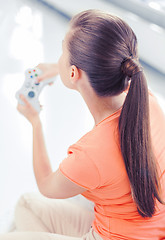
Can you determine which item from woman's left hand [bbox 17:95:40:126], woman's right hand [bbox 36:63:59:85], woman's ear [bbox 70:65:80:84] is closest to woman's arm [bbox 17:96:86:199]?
woman's left hand [bbox 17:95:40:126]

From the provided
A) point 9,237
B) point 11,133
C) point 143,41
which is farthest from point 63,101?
point 9,237

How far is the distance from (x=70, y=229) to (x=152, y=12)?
5.28 feet

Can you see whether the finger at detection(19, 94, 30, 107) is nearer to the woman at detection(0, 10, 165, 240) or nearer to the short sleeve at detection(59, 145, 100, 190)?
the woman at detection(0, 10, 165, 240)

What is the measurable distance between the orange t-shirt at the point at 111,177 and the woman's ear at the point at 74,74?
0.46ft

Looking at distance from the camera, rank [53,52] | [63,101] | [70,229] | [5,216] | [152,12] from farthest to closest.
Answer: [53,52], [152,12], [63,101], [5,216], [70,229]

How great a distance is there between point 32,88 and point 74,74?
0.32m

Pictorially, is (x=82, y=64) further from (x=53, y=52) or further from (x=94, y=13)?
(x=53, y=52)

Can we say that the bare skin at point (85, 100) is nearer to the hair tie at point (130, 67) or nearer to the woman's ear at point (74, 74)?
the woman's ear at point (74, 74)

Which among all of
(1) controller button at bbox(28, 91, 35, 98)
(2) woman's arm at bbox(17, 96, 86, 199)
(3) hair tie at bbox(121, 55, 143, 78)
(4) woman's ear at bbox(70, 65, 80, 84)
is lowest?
(2) woman's arm at bbox(17, 96, 86, 199)

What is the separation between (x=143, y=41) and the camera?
2.12 meters

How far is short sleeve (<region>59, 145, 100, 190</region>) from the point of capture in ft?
2.46

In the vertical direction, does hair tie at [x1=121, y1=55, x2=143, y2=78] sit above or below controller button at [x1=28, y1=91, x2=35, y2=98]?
above

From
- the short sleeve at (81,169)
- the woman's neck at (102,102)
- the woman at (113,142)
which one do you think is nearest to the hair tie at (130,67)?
the woman at (113,142)

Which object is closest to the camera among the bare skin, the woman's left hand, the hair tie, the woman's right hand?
the hair tie
